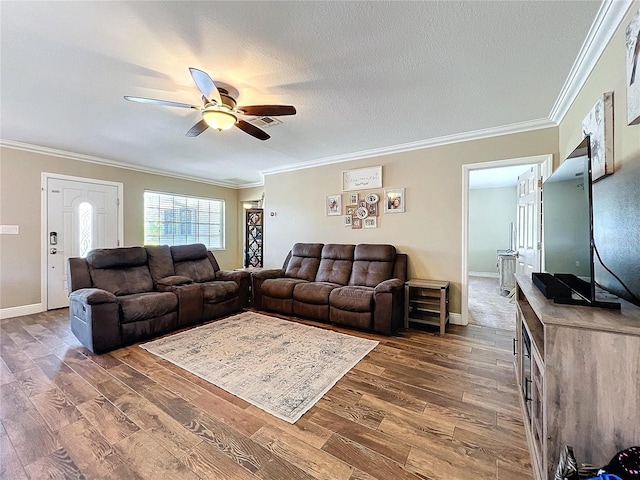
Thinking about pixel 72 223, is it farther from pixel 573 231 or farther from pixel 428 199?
pixel 573 231

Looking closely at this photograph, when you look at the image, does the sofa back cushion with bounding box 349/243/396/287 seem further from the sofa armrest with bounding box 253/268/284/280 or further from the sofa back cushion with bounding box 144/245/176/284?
the sofa back cushion with bounding box 144/245/176/284

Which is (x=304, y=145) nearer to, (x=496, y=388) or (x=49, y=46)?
(x=49, y=46)

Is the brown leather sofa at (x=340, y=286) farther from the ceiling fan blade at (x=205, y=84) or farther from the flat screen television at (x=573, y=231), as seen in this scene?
the ceiling fan blade at (x=205, y=84)

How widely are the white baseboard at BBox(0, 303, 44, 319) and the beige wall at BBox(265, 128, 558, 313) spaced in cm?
421

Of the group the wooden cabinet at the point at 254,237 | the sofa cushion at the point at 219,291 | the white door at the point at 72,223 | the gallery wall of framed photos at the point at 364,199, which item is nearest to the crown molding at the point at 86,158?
the white door at the point at 72,223

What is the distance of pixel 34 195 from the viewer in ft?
13.0

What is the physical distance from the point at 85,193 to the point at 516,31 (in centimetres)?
573

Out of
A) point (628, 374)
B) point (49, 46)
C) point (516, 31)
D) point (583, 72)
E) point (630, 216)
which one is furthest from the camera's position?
point (583, 72)

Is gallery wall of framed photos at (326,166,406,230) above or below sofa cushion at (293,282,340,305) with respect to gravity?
above

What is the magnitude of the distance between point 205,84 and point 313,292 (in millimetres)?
2561

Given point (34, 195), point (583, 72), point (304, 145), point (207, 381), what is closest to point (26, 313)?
point (34, 195)

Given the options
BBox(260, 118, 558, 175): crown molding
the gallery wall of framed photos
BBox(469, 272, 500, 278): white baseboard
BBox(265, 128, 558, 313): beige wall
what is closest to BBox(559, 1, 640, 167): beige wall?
BBox(260, 118, 558, 175): crown molding

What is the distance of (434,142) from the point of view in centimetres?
362

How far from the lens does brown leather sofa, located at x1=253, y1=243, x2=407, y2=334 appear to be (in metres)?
3.16
